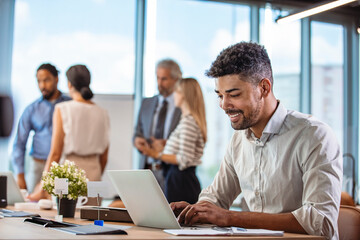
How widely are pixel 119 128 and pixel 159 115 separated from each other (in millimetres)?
1021

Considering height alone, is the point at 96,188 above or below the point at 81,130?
below

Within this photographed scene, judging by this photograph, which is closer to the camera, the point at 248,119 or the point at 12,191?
the point at 248,119

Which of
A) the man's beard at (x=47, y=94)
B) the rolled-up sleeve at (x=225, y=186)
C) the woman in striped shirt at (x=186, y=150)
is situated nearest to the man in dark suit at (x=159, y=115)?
the woman in striped shirt at (x=186, y=150)

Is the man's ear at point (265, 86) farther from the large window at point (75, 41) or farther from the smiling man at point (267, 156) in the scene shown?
the large window at point (75, 41)

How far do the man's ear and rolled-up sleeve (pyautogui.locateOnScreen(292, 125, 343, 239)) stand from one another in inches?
11.9

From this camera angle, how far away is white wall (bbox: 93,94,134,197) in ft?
21.5

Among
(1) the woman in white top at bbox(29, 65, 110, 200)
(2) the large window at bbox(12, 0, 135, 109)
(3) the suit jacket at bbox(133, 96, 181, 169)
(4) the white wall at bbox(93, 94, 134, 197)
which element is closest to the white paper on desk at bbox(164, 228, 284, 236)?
(1) the woman in white top at bbox(29, 65, 110, 200)

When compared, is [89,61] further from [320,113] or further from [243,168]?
[243,168]

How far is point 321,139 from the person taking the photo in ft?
7.81

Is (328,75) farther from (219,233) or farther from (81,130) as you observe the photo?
(219,233)

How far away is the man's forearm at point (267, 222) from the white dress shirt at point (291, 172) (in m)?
0.03

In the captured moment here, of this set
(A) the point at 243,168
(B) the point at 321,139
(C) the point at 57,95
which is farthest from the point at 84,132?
(B) the point at 321,139

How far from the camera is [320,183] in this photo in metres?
2.24

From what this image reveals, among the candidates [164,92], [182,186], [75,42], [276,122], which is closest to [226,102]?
[276,122]
